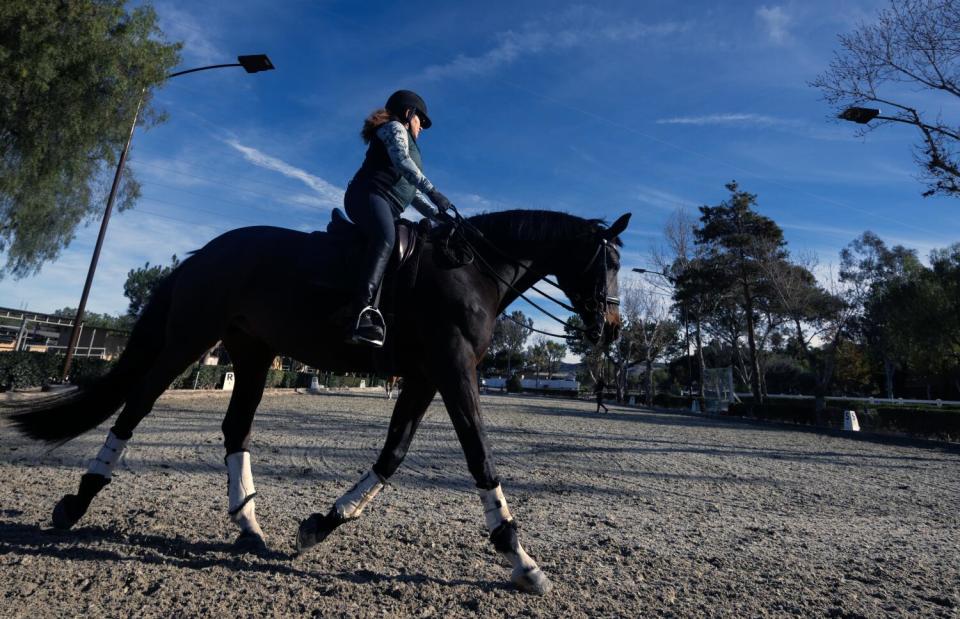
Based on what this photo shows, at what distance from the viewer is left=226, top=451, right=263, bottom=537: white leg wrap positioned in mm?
3059

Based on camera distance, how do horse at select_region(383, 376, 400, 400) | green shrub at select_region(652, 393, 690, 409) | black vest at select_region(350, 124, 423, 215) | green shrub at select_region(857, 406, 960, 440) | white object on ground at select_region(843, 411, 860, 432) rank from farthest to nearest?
green shrub at select_region(652, 393, 690, 409) → white object on ground at select_region(843, 411, 860, 432) → green shrub at select_region(857, 406, 960, 440) → black vest at select_region(350, 124, 423, 215) → horse at select_region(383, 376, 400, 400)

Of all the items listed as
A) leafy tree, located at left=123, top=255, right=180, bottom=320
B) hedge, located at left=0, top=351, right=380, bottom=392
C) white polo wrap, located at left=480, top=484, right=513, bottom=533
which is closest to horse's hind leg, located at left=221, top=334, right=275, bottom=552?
white polo wrap, located at left=480, top=484, right=513, bottom=533

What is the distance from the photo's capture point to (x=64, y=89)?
537 inches

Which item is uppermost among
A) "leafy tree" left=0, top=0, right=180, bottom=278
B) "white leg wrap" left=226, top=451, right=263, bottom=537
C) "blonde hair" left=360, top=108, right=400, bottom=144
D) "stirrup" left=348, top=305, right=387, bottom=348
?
"leafy tree" left=0, top=0, right=180, bottom=278

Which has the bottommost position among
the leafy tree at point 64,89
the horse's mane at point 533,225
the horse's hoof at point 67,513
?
the horse's hoof at point 67,513

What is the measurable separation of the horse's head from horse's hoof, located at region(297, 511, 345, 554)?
6.50 feet

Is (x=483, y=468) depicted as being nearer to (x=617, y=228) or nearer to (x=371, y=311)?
(x=371, y=311)

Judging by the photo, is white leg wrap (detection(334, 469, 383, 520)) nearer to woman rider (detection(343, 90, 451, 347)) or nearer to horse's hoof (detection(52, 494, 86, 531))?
woman rider (detection(343, 90, 451, 347))

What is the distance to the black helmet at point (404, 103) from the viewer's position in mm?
3504

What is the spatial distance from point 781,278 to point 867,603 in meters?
28.3

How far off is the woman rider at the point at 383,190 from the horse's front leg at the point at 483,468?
1.74 feet

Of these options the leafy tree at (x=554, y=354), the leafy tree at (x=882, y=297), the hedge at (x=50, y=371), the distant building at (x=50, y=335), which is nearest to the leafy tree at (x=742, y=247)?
the leafy tree at (x=882, y=297)

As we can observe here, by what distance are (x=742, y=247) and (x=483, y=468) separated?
101 feet

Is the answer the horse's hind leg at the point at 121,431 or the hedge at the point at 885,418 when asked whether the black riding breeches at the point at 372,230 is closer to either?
the horse's hind leg at the point at 121,431
